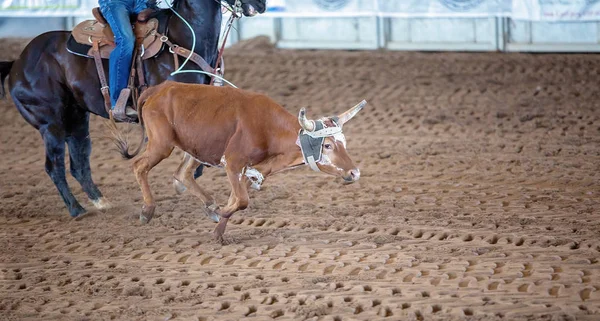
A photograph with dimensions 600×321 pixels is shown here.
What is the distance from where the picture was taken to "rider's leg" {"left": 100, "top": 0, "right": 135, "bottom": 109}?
7469 mm

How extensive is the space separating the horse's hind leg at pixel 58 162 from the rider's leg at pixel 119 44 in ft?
2.53

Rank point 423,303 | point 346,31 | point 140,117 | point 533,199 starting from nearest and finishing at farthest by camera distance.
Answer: point 423,303
point 140,117
point 533,199
point 346,31

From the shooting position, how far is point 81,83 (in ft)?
25.9

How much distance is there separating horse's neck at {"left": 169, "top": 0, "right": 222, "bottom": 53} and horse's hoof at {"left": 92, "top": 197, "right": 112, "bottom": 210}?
5.92 ft

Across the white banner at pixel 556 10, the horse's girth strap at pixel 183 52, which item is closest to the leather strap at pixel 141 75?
the horse's girth strap at pixel 183 52

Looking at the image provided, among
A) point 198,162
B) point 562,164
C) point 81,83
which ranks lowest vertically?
point 562,164

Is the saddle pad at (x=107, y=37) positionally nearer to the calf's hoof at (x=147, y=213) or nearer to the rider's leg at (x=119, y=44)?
the rider's leg at (x=119, y=44)

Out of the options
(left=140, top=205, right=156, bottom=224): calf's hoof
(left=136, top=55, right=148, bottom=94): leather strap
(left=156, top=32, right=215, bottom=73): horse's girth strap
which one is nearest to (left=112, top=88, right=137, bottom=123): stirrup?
(left=136, top=55, right=148, bottom=94): leather strap

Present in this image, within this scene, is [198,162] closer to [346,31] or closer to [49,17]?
[346,31]

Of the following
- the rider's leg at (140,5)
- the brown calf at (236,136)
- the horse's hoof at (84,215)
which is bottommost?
the horse's hoof at (84,215)

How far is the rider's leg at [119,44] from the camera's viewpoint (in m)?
7.47

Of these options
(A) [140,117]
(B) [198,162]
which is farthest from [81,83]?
(B) [198,162]

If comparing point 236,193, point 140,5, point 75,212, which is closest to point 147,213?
point 236,193

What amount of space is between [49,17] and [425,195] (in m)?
11.7
